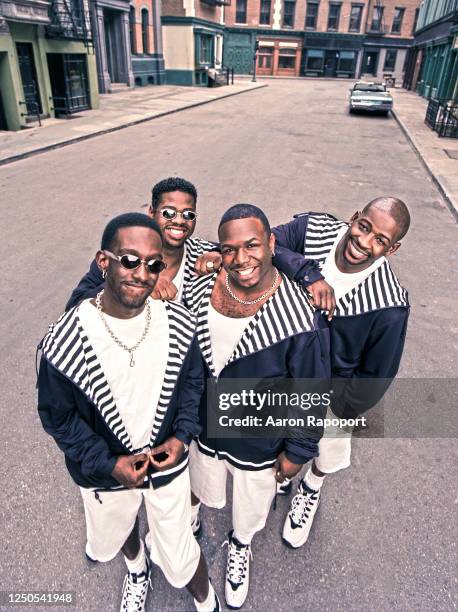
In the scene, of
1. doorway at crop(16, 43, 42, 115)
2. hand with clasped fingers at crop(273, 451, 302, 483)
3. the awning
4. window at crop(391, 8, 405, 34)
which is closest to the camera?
hand with clasped fingers at crop(273, 451, 302, 483)

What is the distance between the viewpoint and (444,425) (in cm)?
378

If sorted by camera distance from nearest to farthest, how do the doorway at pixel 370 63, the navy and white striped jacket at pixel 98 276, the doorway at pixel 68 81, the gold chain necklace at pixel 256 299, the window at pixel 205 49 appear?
the gold chain necklace at pixel 256 299 < the navy and white striped jacket at pixel 98 276 < the doorway at pixel 68 81 < the window at pixel 205 49 < the doorway at pixel 370 63

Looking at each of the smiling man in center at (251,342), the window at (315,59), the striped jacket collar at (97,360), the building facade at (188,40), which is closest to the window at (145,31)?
the building facade at (188,40)

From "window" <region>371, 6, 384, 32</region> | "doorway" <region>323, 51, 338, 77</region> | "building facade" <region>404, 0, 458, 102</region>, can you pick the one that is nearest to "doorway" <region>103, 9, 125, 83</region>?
"building facade" <region>404, 0, 458, 102</region>

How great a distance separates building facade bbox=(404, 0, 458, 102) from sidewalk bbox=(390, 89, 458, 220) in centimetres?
189

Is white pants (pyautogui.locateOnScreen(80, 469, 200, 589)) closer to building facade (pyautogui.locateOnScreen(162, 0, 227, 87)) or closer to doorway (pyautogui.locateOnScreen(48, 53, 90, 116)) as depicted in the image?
doorway (pyautogui.locateOnScreen(48, 53, 90, 116))

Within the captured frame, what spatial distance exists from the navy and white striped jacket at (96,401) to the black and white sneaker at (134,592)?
78 centimetres

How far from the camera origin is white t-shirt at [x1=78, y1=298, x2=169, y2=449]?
6.12 ft

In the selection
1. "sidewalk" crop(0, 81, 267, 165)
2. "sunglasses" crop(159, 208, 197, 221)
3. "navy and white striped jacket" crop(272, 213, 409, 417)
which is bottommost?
"sidewalk" crop(0, 81, 267, 165)

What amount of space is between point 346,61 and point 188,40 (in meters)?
26.3

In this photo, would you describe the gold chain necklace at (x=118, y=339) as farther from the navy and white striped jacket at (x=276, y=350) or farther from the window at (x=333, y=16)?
the window at (x=333, y=16)

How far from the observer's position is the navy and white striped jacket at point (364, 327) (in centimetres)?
225

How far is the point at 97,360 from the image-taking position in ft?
6.09

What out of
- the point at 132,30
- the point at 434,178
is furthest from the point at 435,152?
the point at 132,30
